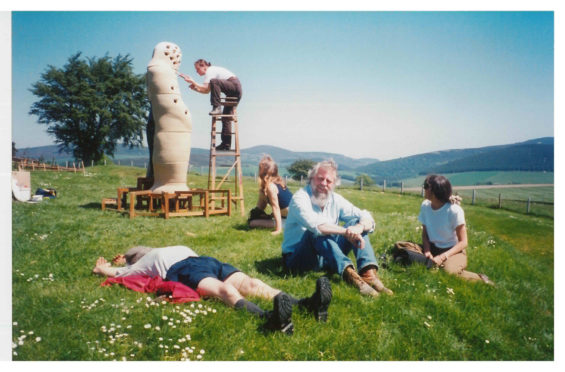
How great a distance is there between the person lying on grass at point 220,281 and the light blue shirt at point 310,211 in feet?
2.23

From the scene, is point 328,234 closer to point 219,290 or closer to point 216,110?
point 219,290

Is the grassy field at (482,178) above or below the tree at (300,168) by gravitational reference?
below

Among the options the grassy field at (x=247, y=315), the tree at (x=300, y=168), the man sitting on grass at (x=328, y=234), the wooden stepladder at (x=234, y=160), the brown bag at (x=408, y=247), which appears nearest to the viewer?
the grassy field at (x=247, y=315)

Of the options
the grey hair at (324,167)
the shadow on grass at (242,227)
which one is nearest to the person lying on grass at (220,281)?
the grey hair at (324,167)

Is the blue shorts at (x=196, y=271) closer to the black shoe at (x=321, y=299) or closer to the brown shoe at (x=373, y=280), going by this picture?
the black shoe at (x=321, y=299)

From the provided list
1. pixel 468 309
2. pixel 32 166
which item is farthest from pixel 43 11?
pixel 468 309

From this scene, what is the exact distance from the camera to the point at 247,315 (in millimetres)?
2840

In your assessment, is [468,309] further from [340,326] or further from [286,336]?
[286,336]

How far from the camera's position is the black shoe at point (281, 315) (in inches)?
103

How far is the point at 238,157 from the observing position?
559cm

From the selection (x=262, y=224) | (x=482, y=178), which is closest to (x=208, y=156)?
(x=262, y=224)

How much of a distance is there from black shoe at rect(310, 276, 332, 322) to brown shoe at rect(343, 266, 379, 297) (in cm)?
53

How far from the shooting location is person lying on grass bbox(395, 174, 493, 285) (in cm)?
382

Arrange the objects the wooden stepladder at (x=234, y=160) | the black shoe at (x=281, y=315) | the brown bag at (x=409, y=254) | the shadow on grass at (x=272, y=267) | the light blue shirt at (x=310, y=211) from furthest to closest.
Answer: the wooden stepladder at (x=234, y=160) < the brown bag at (x=409, y=254) < the shadow on grass at (x=272, y=267) < the light blue shirt at (x=310, y=211) < the black shoe at (x=281, y=315)
